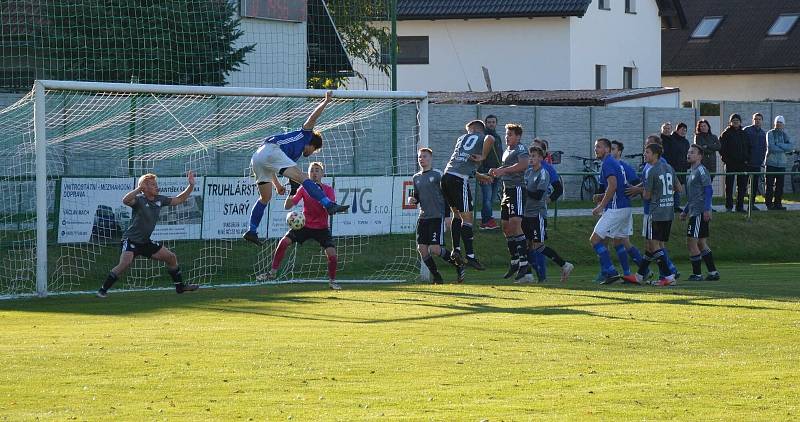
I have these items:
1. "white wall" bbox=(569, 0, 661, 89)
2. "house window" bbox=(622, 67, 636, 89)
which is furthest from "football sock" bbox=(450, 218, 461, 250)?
"house window" bbox=(622, 67, 636, 89)

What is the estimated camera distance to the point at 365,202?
72.3 feet

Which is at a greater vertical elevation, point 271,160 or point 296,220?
point 271,160

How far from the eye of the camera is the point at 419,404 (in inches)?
361

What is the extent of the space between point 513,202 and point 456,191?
88 cm

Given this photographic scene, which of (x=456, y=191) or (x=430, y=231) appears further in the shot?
(x=456, y=191)

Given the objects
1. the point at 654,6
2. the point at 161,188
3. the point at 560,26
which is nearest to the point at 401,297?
the point at 161,188

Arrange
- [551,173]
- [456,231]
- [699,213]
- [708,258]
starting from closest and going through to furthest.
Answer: [551,173]
[699,213]
[708,258]
[456,231]

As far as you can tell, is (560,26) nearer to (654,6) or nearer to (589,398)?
(654,6)

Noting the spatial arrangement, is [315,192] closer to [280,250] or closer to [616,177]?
[280,250]

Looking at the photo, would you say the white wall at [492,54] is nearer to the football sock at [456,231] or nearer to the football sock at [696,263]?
the football sock at [696,263]

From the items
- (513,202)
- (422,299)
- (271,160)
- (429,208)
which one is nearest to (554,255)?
(513,202)

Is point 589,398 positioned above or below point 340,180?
below

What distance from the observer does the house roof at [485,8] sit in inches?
1810

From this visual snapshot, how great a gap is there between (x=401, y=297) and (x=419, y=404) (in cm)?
798
